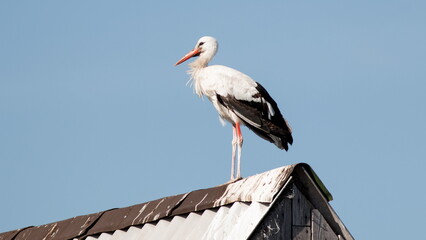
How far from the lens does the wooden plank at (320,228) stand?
323 inches

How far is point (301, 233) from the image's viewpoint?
26.7 ft

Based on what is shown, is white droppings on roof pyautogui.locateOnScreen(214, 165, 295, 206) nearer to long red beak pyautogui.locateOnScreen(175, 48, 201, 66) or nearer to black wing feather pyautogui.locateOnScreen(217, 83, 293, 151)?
black wing feather pyautogui.locateOnScreen(217, 83, 293, 151)

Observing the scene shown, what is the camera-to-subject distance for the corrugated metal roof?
7922mm

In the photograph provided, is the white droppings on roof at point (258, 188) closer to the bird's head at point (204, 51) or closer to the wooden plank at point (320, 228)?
the wooden plank at point (320, 228)

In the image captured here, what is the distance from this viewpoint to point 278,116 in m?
12.7

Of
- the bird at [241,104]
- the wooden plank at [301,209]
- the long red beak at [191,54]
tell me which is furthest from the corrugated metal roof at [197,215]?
the long red beak at [191,54]

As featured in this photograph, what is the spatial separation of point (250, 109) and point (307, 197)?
15.1 ft

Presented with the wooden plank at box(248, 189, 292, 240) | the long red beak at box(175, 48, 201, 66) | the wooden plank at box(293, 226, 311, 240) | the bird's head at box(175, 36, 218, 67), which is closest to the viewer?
the wooden plank at box(248, 189, 292, 240)

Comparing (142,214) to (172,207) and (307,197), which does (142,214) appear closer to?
(172,207)

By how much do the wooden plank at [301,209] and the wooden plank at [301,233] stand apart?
0.03m

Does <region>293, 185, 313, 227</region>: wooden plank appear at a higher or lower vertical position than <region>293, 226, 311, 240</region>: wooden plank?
higher

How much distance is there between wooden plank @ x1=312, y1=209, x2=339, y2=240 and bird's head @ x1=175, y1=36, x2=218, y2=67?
6006 mm

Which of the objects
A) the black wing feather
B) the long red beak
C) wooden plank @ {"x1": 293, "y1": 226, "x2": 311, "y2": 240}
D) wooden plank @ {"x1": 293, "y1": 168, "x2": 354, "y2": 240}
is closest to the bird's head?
the long red beak

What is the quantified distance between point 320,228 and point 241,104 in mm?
4725
